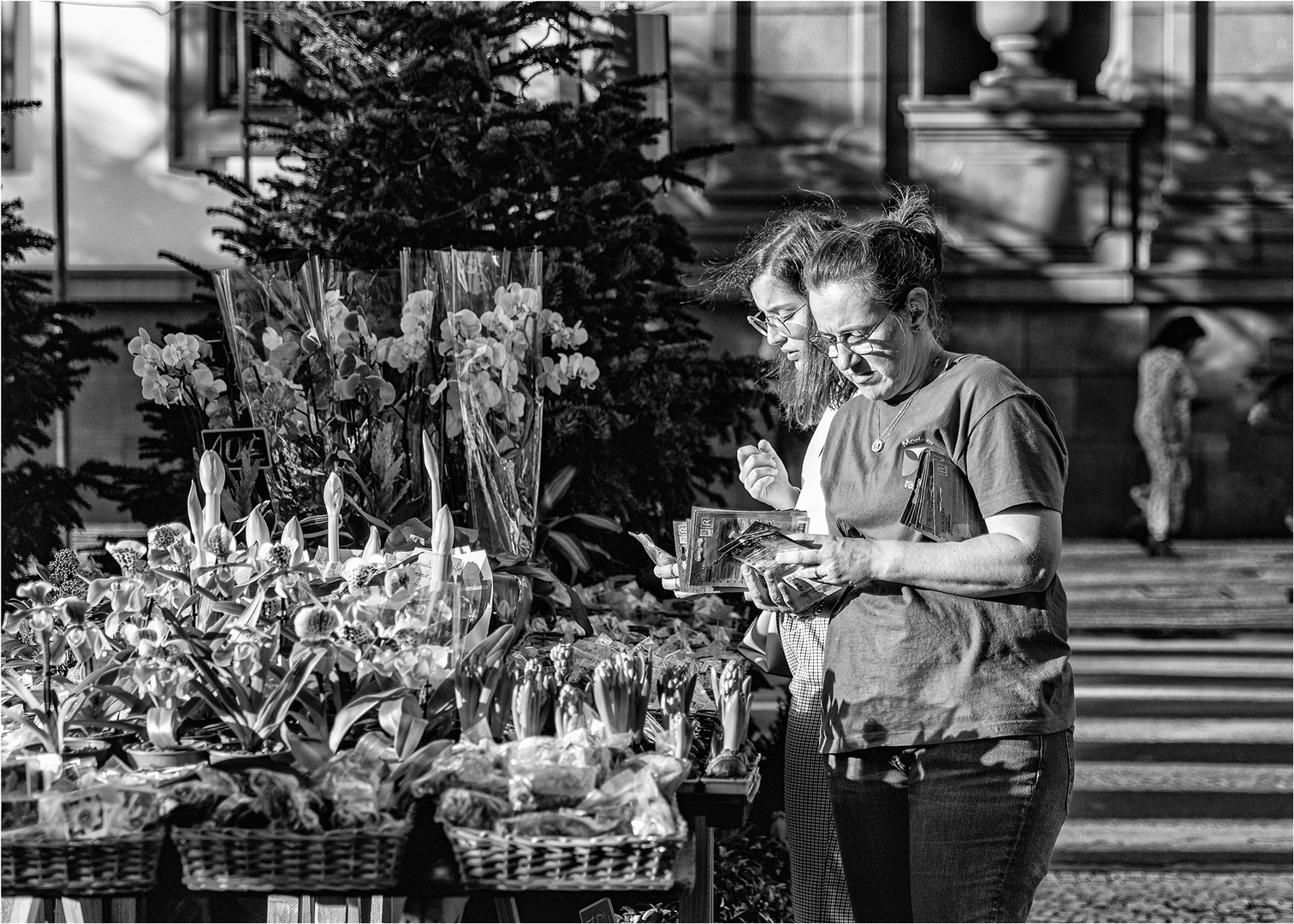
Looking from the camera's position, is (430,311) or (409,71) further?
(409,71)

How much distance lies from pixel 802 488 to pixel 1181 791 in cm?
285

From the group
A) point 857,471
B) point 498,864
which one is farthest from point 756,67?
point 498,864

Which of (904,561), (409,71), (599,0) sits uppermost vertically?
(599,0)


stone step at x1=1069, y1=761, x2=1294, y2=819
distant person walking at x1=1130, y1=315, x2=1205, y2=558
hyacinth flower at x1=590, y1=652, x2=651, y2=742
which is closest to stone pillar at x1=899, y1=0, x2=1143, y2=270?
distant person walking at x1=1130, y1=315, x2=1205, y2=558

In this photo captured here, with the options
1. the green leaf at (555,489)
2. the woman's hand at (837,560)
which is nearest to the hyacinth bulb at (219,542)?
the woman's hand at (837,560)

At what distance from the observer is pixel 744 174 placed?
8875 mm

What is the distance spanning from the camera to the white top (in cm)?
204

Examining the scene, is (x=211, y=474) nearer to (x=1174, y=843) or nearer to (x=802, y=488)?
(x=802, y=488)

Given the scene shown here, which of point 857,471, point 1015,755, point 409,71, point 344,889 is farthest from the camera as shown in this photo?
point 409,71

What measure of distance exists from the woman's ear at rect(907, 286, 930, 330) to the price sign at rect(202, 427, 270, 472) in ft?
4.09

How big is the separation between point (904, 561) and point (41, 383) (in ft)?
8.50

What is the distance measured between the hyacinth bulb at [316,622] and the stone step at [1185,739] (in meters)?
3.53

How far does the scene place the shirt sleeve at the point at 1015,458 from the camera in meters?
1.75

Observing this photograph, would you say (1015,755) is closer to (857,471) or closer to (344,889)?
(857,471)
